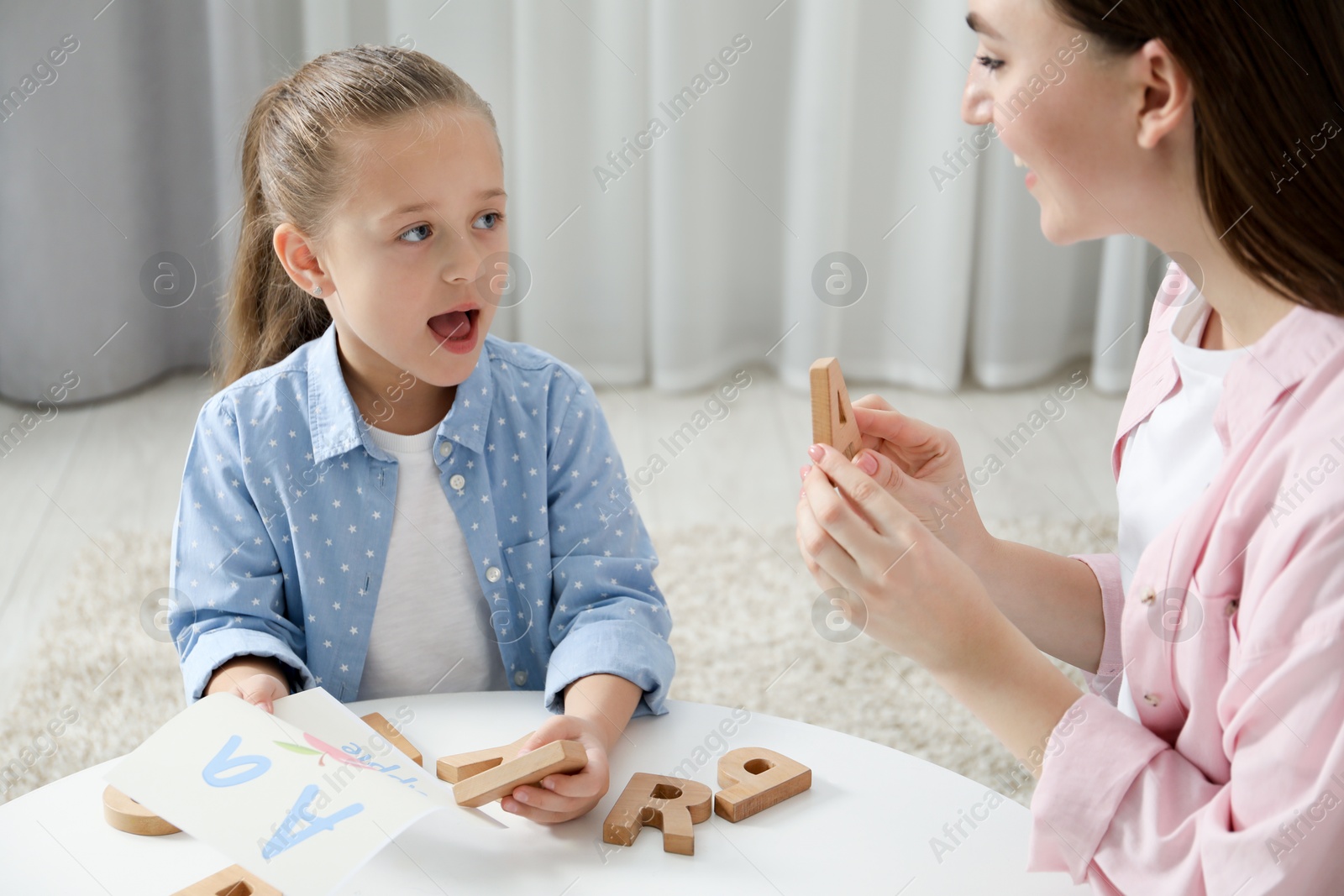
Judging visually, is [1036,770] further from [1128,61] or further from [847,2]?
[847,2]

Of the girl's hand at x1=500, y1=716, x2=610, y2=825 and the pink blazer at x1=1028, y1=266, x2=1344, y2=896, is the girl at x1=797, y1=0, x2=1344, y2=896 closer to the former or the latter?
the pink blazer at x1=1028, y1=266, x2=1344, y2=896

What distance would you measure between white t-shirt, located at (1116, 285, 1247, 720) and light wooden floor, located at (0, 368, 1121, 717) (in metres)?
1.55

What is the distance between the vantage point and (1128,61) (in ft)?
2.74

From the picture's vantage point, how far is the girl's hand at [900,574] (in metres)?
0.87

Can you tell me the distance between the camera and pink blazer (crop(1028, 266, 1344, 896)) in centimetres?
74

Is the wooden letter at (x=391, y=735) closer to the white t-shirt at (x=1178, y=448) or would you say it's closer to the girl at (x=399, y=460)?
the girl at (x=399, y=460)

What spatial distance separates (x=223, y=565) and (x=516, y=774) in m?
0.47

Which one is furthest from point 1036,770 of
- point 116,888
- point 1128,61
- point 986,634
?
point 116,888

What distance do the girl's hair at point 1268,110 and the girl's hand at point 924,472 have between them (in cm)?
36

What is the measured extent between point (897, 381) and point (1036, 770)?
9.20 feet

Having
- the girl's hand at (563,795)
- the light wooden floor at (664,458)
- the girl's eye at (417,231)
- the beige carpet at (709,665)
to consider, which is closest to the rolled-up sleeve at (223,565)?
the girl's eye at (417,231)

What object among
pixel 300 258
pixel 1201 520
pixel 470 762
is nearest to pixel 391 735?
pixel 470 762

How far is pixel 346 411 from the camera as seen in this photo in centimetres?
130

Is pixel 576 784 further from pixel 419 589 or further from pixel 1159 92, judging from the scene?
pixel 1159 92
